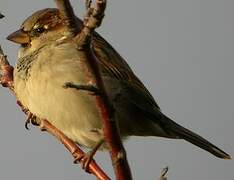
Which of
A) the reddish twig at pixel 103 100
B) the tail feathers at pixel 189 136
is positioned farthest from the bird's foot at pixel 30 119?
the reddish twig at pixel 103 100

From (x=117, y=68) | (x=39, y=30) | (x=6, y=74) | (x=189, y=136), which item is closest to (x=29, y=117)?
(x=6, y=74)

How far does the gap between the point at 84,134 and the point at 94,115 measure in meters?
0.21

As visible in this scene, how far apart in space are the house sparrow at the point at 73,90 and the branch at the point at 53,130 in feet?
0.42

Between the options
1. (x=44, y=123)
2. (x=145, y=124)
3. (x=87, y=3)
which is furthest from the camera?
(x=145, y=124)

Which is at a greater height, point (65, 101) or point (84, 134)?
point (65, 101)

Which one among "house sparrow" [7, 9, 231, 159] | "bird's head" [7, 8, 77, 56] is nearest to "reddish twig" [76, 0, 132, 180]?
"house sparrow" [7, 9, 231, 159]

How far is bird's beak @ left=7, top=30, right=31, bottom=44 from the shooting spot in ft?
16.1

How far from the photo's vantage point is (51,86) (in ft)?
13.8

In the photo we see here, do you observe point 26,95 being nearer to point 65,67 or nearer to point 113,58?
point 65,67

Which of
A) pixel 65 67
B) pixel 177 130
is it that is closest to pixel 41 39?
pixel 65 67

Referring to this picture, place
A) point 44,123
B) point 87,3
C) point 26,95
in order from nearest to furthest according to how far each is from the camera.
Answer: point 87,3 < point 44,123 < point 26,95

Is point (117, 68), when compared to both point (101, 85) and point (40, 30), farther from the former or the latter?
point (101, 85)

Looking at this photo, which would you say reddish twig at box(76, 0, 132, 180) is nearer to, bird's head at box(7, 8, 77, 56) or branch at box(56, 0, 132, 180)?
branch at box(56, 0, 132, 180)

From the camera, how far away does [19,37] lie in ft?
16.3
